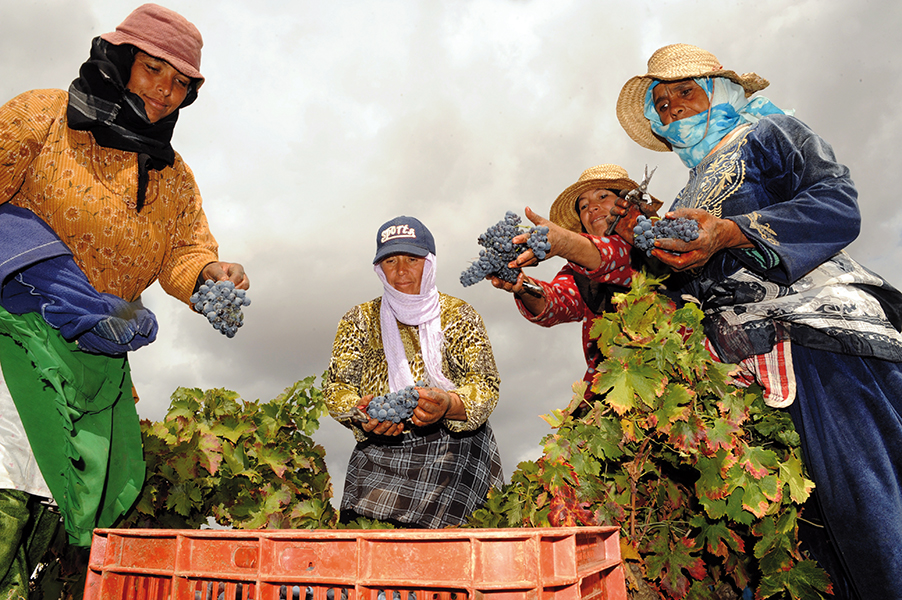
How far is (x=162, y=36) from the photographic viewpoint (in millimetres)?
2619

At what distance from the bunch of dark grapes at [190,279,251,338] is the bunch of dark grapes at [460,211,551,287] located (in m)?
1.04

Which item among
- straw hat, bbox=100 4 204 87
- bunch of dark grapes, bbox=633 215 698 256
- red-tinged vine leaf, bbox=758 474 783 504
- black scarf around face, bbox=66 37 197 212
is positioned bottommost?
red-tinged vine leaf, bbox=758 474 783 504

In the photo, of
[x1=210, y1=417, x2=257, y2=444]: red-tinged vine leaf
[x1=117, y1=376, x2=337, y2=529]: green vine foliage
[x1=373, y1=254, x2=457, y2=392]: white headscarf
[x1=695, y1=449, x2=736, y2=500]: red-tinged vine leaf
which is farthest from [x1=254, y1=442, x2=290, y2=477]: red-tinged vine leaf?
[x1=695, y1=449, x2=736, y2=500]: red-tinged vine leaf

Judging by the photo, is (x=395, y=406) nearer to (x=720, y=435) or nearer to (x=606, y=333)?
(x=606, y=333)

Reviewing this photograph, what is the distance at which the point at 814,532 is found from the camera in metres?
2.40

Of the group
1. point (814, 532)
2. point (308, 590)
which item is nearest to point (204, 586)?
point (308, 590)

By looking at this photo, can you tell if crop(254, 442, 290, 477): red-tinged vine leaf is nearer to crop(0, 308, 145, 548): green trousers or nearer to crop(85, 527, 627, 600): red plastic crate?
crop(0, 308, 145, 548): green trousers

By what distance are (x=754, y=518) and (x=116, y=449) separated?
8.87 ft

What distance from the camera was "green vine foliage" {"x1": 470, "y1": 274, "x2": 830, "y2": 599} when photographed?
2.22 m

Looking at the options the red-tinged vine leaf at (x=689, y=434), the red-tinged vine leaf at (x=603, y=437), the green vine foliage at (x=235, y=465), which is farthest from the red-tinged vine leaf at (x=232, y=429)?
the red-tinged vine leaf at (x=689, y=434)

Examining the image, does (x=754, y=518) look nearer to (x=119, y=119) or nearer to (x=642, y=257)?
(x=642, y=257)

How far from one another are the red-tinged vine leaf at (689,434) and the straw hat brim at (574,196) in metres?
1.55

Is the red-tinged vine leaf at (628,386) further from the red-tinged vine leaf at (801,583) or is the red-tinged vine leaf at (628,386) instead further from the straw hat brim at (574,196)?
the straw hat brim at (574,196)

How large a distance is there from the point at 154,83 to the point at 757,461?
298cm
